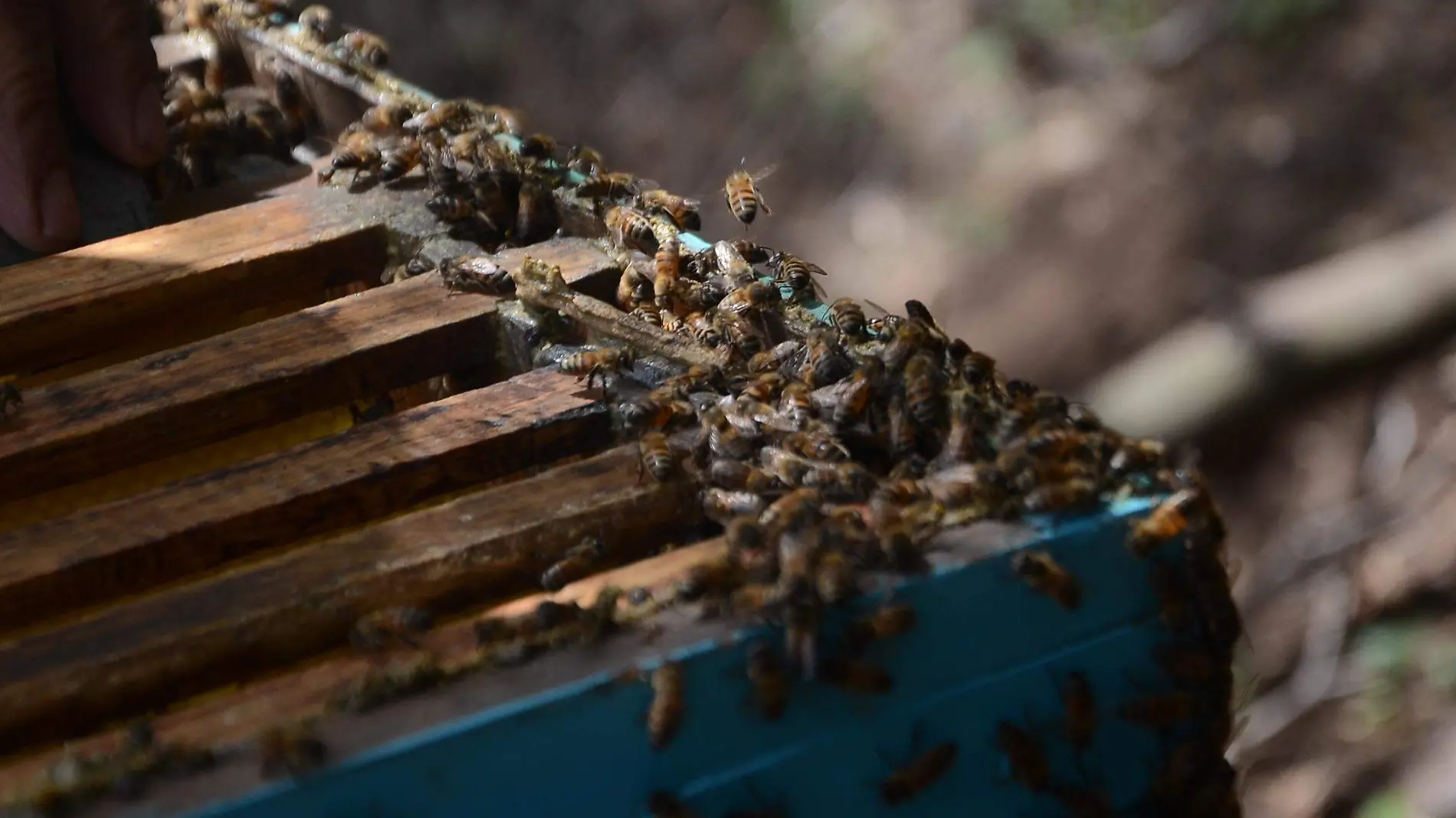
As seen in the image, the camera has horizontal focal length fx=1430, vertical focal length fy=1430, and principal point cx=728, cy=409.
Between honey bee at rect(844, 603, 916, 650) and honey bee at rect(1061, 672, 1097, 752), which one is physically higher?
honey bee at rect(844, 603, 916, 650)

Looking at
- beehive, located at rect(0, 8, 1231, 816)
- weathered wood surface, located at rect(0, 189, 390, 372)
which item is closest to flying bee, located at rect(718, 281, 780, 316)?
beehive, located at rect(0, 8, 1231, 816)

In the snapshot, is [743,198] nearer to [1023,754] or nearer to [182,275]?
[182,275]

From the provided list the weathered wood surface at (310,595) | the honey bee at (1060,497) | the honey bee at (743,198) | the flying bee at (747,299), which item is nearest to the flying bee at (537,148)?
the honey bee at (743,198)

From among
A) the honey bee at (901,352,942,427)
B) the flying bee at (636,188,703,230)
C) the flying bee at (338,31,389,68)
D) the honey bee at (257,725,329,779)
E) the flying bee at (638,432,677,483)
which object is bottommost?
the honey bee at (257,725,329,779)

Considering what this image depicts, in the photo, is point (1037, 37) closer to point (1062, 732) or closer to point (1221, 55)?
point (1221, 55)

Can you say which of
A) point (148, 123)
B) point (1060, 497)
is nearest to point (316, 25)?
point (148, 123)

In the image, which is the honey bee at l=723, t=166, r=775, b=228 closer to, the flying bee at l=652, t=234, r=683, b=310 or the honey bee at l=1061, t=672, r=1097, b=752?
the flying bee at l=652, t=234, r=683, b=310

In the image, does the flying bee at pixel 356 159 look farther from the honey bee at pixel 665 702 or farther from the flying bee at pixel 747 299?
the honey bee at pixel 665 702
